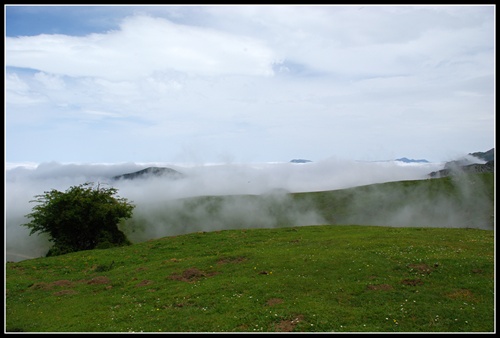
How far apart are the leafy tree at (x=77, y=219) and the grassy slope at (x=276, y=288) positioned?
20.1 meters

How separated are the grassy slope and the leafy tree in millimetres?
20070

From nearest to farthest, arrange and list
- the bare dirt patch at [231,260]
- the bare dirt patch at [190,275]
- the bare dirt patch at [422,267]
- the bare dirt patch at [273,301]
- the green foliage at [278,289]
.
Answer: the green foliage at [278,289]
the bare dirt patch at [273,301]
the bare dirt patch at [422,267]
the bare dirt patch at [190,275]
the bare dirt patch at [231,260]

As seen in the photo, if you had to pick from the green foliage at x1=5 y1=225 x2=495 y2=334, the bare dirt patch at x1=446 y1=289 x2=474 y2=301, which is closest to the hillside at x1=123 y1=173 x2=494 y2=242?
the green foliage at x1=5 y1=225 x2=495 y2=334

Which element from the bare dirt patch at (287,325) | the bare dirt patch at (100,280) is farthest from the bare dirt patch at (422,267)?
the bare dirt patch at (100,280)

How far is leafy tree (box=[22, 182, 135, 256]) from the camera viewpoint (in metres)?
66.7

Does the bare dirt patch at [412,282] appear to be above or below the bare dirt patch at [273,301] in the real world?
below

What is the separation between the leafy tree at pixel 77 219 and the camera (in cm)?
6669

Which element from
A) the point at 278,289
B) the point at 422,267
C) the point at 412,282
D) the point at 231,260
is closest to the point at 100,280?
the point at 231,260

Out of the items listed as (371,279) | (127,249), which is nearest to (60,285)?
(127,249)

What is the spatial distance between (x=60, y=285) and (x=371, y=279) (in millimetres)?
31116

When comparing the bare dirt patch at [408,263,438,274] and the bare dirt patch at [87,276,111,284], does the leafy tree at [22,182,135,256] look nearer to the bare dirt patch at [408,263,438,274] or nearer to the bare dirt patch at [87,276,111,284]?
the bare dirt patch at [87,276,111,284]

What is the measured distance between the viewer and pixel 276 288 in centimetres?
2738

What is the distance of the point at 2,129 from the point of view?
14094mm

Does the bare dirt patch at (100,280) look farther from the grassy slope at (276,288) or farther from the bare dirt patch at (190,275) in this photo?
the bare dirt patch at (190,275)
